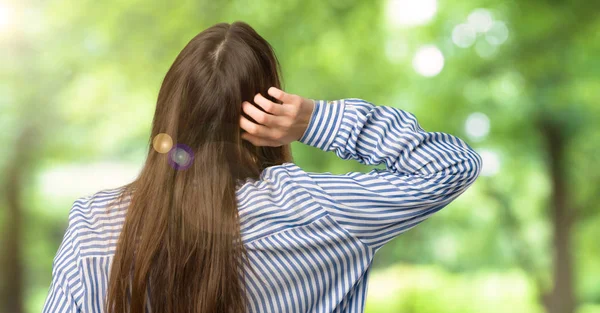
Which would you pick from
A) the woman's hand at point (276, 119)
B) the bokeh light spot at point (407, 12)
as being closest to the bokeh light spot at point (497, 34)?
the bokeh light spot at point (407, 12)

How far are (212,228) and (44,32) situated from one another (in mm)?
5672

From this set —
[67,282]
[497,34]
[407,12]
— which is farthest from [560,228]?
[67,282]

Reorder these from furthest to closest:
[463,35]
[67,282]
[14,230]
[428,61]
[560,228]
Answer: [14,230], [560,228], [428,61], [463,35], [67,282]

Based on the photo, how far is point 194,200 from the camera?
3.45 feet

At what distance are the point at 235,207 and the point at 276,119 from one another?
18 cm

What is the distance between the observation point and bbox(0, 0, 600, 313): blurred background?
558 cm

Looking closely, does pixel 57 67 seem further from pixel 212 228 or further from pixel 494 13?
pixel 212 228

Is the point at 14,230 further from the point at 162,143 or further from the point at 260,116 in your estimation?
the point at 260,116

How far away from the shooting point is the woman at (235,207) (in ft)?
3.41

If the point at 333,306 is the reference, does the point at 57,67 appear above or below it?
above

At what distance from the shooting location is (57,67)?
6.00 m

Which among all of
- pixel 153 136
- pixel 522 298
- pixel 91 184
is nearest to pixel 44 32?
pixel 91 184

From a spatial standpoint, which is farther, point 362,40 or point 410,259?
point 410,259

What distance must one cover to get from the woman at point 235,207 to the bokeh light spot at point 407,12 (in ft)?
16.7
